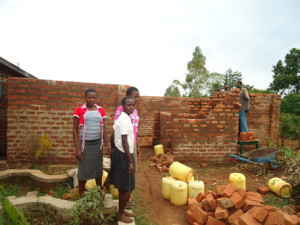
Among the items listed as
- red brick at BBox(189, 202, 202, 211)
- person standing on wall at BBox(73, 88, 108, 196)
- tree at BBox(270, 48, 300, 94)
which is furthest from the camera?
tree at BBox(270, 48, 300, 94)

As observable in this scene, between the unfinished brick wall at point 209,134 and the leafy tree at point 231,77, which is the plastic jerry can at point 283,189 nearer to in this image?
the unfinished brick wall at point 209,134

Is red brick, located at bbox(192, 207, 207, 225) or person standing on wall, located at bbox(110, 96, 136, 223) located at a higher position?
person standing on wall, located at bbox(110, 96, 136, 223)

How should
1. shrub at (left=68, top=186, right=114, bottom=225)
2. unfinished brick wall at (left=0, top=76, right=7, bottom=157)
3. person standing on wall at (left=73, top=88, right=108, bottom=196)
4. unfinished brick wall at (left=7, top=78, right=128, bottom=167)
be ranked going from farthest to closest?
unfinished brick wall at (left=0, top=76, right=7, bottom=157)
unfinished brick wall at (left=7, top=78, right=128, bottom=167)
person standing on wall at (left=73, top=88, right=108, bottom=196)
shrub at (left=68, top=186, right=114, bottom=225)

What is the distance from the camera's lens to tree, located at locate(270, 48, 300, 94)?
20078mm

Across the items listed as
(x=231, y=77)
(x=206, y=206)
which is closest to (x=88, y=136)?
(x=206, y=206)

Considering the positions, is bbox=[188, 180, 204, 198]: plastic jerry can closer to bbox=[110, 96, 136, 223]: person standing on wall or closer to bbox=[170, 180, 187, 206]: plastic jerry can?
bbox=[170, 180, 187, 206]: plastic jerry can

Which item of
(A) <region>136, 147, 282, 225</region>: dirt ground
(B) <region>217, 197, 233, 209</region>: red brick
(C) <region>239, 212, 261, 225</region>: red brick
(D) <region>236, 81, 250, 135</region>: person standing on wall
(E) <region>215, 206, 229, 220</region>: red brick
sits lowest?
(A) <region>136, 147, 282, 225</region>: dirt ground

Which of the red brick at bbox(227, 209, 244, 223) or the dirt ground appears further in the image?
the dirt ground

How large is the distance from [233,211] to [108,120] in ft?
10.3

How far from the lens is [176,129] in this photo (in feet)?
16.1

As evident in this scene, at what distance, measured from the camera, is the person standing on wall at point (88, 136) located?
250cm

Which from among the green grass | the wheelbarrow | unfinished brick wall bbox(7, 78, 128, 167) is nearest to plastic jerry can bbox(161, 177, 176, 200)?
the green grass

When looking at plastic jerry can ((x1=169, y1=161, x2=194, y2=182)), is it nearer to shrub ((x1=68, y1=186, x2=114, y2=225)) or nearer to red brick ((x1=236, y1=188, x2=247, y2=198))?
red brick ((x1=236, y1=188, x2=247, y2=198))

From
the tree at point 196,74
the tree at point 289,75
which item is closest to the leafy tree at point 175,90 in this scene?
the tree at point 196,74
